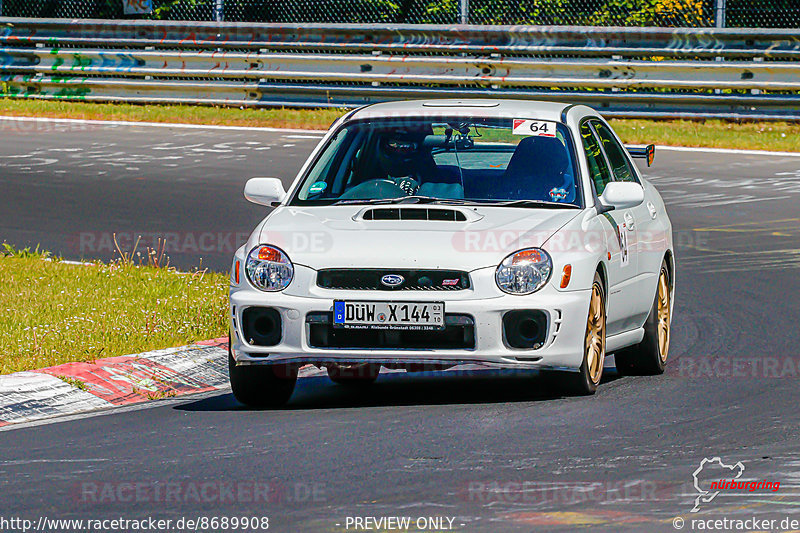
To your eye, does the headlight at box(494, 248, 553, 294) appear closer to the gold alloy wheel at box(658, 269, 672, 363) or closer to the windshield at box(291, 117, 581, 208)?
the windshield at box(291, 117, 581, 208)

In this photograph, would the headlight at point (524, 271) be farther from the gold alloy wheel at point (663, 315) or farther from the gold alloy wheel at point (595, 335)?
the gold alloy wheel at point (663, 315)

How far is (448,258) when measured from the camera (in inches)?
319

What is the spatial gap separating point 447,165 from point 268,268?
142 cm

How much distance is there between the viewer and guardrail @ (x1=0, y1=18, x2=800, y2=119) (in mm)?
21625

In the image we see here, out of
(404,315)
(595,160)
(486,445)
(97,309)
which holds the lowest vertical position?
(97,309)

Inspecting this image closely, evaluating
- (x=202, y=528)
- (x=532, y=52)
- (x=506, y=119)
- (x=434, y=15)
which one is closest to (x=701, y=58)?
(x=532, y=52)

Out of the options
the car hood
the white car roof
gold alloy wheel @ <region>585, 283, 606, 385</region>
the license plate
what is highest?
the white car roof

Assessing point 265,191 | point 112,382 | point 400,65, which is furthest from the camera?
point 400,65

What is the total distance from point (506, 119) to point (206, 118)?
15049 millimetres

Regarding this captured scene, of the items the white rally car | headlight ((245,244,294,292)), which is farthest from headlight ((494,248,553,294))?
headlight ((245,244,294,292))

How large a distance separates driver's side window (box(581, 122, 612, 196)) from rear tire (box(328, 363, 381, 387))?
5.22 ft

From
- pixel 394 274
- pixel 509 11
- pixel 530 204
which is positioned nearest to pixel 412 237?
pixel 394 274

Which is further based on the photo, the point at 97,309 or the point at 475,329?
the point at 97,309

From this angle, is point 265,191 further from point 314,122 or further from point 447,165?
point 314,122
